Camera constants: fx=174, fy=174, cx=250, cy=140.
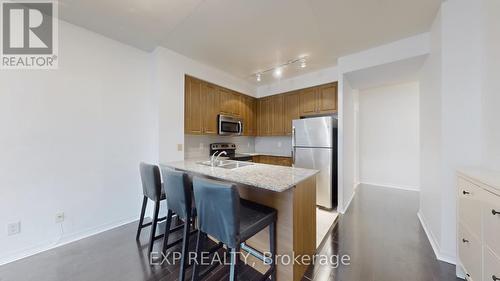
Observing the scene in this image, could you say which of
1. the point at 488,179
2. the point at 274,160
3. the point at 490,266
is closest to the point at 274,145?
the point at 274,160

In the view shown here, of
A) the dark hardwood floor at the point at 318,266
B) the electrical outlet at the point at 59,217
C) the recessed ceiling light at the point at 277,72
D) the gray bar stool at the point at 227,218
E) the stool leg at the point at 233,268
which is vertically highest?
the recessed ceiling light at the point at 277,72

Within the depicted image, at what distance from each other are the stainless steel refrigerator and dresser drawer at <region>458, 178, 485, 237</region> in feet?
5.72

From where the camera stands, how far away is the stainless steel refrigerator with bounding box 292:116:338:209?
3195 mm

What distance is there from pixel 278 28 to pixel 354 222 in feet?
9.96

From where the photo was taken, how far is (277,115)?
4.33 m

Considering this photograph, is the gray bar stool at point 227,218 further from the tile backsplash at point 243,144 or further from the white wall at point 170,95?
the tile backsplash at point 243,144

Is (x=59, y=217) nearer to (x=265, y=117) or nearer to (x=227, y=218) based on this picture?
(x=227, y=218)

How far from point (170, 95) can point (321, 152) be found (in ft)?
9.34

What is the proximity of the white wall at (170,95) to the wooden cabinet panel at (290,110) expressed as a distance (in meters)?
2.19

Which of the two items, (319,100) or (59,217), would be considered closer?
(59,217)

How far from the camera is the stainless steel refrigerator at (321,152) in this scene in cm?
320

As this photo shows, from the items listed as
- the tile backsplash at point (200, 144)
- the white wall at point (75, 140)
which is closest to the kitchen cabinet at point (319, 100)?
the tile backsplash at point (200, 144)

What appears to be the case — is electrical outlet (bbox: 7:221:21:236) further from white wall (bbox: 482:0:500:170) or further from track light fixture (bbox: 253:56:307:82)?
white wall (bbox: 482:0:500:170)

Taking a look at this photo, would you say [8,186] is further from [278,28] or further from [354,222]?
[354,222]
